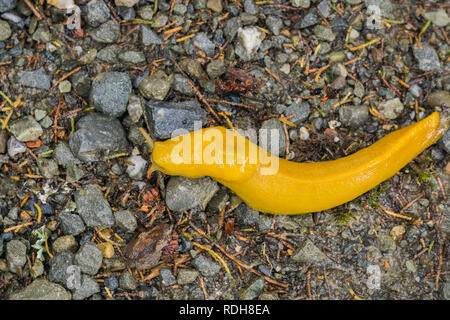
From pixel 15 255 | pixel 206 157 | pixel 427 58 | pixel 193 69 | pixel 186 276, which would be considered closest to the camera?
pixel 206 157

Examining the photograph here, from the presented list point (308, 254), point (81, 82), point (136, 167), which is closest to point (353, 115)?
point (308, 254)

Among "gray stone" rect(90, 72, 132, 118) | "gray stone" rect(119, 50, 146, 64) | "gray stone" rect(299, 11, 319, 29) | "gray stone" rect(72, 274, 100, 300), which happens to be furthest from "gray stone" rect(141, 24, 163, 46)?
"gray stone" rect(72, 274, 100, 300)

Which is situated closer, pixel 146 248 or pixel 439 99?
pixel 146 248

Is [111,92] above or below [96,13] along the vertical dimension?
below

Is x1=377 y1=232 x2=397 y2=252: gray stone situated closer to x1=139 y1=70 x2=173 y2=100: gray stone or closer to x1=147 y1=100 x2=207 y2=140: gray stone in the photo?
x1=147 y1=100 x2=207 y2=140: gray stone

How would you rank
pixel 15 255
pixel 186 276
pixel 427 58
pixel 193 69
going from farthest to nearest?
pixel 427 58 < pixel 193 69 < pixel 186 276 < pixel 15 255

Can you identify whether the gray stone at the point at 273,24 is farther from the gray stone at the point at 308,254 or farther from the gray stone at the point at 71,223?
the gray stone at the point at 71,223

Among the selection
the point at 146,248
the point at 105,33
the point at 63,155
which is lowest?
the point at 146,248

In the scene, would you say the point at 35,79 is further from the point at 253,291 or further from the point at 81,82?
the point at 253,291
